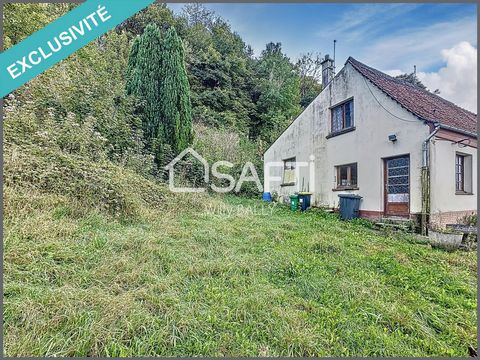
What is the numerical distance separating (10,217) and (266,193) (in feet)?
36.1

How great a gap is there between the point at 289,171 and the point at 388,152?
211 inches

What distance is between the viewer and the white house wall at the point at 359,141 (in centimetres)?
704

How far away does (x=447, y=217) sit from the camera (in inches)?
275

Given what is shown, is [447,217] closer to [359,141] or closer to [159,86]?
[359,141]

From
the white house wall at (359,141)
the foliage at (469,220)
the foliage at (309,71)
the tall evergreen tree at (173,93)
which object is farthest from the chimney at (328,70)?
the foliage at (309,71)

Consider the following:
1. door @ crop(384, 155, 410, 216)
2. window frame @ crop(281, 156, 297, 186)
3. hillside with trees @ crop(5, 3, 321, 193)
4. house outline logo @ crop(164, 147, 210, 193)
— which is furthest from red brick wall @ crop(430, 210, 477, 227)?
hillside with trees @ crop(5, 3, 321, 193)

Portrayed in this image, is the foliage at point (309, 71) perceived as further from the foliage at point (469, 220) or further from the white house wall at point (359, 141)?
the foliage at point (469, 220)

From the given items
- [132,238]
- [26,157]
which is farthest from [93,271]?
[26,157]

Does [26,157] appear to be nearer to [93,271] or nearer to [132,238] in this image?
[132,238]

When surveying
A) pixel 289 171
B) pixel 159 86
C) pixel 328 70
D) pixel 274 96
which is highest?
pixel 274 96

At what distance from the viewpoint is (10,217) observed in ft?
12.8

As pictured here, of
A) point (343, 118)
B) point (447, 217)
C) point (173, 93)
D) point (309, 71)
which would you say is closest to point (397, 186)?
point (447, 217)

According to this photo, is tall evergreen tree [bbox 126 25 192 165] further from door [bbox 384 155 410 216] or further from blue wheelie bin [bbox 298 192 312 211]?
door [bbox 384 155 410 216]

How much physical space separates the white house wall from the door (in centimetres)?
17
